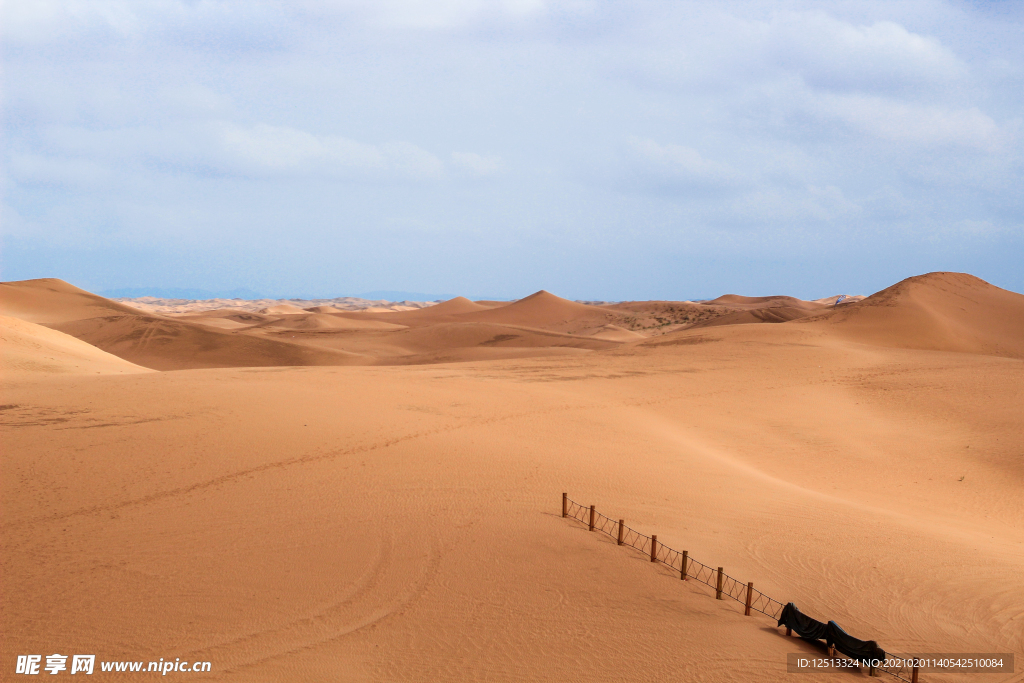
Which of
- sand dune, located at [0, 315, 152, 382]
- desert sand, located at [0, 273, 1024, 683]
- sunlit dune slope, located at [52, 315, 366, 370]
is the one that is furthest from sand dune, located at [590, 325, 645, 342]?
sand dune, located at [0, 315, 152, 382]

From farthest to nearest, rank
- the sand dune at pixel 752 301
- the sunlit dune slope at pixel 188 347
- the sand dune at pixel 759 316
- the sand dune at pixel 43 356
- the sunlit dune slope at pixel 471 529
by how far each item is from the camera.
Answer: the sand dune at pixel 752 301 < the sand dune at pixel 759 316 < the sunlit dune slope at pixel 188 347 < the sand dune at pixel 43 356 < the sunlit dune slope at pixel 471 529

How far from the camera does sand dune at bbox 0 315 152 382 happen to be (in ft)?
70.2

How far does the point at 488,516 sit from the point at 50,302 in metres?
65.8

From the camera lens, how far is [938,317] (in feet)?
129

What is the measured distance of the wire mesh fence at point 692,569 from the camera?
29.2 feet

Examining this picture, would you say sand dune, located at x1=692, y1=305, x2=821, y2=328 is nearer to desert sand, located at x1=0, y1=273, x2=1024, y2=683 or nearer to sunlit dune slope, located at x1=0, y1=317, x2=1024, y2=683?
desert sand, located at x1=0, y1=273, x2=1024, y2=683

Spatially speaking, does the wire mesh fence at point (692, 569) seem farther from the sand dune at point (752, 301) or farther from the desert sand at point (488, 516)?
the sand dune at point (752, 301)

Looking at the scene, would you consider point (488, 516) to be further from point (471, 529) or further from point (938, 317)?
point (938, 317)

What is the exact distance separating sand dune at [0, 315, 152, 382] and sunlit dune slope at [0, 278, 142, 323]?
31.9 meters

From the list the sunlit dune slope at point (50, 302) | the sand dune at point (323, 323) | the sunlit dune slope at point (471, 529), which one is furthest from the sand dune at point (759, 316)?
the sunlit dune slope at point (50, 302)

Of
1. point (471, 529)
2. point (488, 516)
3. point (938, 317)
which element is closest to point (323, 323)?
point (938, 317)

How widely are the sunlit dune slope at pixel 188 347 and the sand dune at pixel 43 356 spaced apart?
12.0m

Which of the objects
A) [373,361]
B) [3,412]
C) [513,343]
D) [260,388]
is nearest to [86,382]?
[3,412]

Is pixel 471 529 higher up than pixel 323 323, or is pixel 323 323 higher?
pixel 323 323
